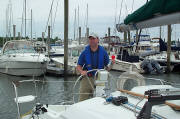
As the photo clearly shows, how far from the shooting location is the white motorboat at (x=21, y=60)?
16.7m

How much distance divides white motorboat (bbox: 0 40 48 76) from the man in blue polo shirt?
1214 centimetres

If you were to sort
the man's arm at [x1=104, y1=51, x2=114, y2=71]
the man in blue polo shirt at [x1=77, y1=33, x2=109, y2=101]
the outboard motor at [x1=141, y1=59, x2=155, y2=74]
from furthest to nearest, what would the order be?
the outboard motor at [x1=141, y1=59, x2=155, y2=74]
the man's arm at [x1=104, y1=51, x2=114, y2=71]
the man in blue polo shirt at [x1=77, y1=33, x2=109, y2=101]

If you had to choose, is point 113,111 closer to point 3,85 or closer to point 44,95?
point 44,95

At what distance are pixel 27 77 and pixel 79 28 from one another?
18126mm

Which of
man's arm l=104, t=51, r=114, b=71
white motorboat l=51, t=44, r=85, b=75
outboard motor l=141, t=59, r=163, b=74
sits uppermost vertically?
man's arm l=104, t=51, r=114, b=71

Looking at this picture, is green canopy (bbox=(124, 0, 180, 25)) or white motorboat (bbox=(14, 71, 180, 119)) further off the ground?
green canopy (bbox=(124, 0, 180, 25))

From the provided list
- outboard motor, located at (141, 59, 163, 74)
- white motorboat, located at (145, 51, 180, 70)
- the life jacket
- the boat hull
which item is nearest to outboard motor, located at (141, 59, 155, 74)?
outboard motor, located at (141, 59, 163, 74)

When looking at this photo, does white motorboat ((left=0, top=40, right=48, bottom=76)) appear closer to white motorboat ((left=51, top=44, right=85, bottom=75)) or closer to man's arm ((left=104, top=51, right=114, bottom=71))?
white motorboat ((left=51, top=44, right=85, bottom=75))

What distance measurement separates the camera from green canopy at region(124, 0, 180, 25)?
2.88 meters

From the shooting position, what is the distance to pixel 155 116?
8.54 feet

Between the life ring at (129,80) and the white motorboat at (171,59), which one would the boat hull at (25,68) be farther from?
the life ring at (129,80)

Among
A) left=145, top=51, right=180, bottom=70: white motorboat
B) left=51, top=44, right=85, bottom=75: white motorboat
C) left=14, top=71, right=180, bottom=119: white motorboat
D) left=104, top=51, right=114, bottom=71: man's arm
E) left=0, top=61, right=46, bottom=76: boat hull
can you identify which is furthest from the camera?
left=145, top=51, right=180, bottom=70: white motorboat

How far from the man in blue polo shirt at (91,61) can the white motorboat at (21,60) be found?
12139mm

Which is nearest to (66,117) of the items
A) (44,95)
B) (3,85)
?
(44,95)
